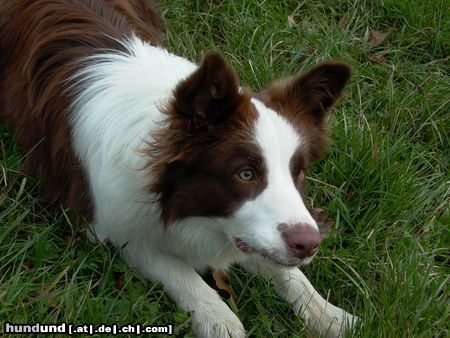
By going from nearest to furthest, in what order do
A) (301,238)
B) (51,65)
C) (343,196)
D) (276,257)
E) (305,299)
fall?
(301,238) < (276,257) < (305,299) < (51,65) < (343,196)

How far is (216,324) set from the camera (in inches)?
145

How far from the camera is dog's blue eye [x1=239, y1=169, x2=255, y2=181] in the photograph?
3365mm

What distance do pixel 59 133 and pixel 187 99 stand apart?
1.11 meters

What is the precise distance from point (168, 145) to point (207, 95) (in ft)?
0.94

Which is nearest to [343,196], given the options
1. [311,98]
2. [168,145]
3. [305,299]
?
[305,299]

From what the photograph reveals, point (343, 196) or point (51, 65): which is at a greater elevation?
point (51, 65)

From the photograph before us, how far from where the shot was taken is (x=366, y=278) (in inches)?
165

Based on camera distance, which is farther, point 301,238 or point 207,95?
point 207,95

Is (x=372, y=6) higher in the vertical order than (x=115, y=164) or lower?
lower

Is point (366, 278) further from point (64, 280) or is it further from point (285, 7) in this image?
point (285, 7)

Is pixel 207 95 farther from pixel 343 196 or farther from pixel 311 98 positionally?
pixel 343 196

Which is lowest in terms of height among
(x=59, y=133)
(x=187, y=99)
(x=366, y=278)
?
(x=366, y=278)

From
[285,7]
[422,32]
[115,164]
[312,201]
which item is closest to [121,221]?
[115,164]

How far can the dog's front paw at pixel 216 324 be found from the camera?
12.1 feet
